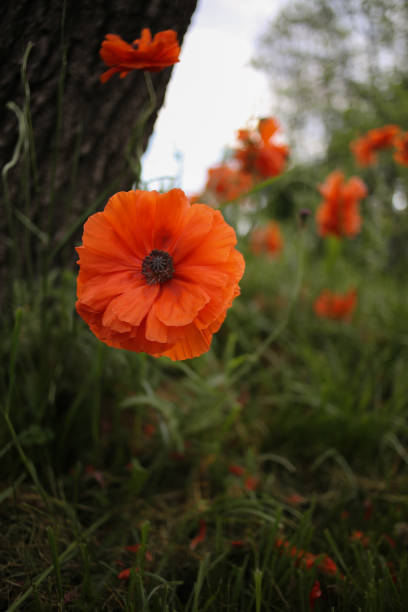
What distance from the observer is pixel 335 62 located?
7.18 m

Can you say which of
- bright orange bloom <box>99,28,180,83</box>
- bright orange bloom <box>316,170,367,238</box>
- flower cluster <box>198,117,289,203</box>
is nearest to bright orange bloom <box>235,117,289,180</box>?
flower cluster <box>198,117,289,203</box>

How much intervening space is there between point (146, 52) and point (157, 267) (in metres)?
0.48

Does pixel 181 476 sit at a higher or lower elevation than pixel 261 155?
lower

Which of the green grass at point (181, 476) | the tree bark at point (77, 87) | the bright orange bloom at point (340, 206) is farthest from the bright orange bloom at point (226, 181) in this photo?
the green grass at point (181, 476)

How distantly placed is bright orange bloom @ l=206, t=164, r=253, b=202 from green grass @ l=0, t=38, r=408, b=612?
1047 mm

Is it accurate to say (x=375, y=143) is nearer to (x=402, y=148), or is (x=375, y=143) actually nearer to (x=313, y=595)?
(x=402, y=148)

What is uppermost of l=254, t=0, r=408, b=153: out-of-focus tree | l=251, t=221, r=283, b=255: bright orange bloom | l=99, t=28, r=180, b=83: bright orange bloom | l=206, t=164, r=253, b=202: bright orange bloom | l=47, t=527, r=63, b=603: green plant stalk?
l=254, t=0, r=408, b=153: out-of-focus tree

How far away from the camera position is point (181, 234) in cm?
82

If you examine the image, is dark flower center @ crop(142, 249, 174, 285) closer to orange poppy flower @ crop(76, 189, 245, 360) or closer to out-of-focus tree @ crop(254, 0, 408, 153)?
orange poppy flower @ crop(76, 189, 245, 360)

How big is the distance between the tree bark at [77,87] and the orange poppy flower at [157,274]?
36 cm

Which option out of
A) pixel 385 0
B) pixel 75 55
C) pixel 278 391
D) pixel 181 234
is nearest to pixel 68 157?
pixel 75 55

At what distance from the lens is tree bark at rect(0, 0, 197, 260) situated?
1.05 m

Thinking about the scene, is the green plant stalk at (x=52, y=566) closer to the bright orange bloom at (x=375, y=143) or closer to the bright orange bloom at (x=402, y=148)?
the bright orange bloom at (x=402, y=148)

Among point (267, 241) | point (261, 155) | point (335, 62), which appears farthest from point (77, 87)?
point (335, 62)
